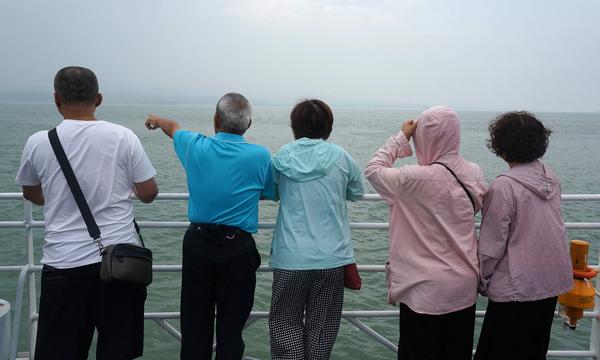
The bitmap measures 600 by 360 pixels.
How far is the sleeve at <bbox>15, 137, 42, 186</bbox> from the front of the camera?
2.39m

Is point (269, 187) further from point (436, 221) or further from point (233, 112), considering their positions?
point (436, 221)

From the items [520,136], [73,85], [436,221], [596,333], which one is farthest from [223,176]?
[596,333]

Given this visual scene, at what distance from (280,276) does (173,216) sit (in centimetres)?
941

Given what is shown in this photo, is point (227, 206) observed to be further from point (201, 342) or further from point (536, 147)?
point (536, 147)

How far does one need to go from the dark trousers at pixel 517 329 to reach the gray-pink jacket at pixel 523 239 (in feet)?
0.21

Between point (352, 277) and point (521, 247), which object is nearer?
point (521, 247)

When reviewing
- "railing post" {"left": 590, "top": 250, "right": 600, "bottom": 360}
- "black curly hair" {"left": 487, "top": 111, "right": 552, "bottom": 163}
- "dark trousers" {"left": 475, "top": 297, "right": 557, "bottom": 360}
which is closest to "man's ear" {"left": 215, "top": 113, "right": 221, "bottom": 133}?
"black curly hair" {"left": 487, "top": 111, "right": 552, "bottom": 163}

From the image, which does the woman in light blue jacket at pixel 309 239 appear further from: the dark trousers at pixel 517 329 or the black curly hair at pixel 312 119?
the dark trousers at pixel 517 329

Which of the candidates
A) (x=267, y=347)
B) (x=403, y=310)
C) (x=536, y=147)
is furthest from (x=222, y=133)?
(x=267, y=347)

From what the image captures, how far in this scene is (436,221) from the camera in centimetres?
244

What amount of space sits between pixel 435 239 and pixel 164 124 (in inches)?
62.5

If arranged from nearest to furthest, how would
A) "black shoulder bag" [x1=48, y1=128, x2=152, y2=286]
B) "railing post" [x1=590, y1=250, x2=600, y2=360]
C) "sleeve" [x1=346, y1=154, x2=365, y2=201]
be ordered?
"black shoulder bag" [x1=48, y1=128, x2=152, y2=286] → "sleeve" [x1=346, y1=154, x2=365, y2=201] → "railing post" [x1=590, y1=250, x2=600, y2=360]

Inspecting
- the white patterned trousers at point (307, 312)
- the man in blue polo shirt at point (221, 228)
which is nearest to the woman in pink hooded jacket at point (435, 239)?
the white patterned trousers at point (307, 312)

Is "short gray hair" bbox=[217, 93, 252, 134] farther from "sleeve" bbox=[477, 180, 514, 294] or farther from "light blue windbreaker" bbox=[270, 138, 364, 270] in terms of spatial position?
"sleeve" bbox=[477, 180, 514, 294]
